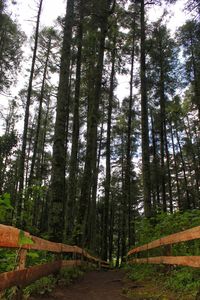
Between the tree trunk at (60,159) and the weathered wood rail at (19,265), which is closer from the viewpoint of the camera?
the weathered wood rail at (19,265)

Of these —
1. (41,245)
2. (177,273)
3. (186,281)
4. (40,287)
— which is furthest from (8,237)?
(177,273)

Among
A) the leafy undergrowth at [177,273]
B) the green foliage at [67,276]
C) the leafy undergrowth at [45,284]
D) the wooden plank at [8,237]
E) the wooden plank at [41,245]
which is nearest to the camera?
the wooden plank at [8,237]

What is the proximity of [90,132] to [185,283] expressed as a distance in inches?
386

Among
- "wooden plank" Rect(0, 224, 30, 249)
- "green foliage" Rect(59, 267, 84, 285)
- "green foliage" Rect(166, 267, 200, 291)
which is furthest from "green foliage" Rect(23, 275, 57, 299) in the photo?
"green foliage" Rect(166, 267, 200, 291)

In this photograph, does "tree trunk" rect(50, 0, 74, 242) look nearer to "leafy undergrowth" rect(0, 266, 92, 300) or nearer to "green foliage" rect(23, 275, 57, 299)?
"leafy undergrowth" rect(0, 266, 92, 300)

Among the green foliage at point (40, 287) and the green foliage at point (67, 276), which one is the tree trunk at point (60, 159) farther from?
the green foliage at point (40, 287)

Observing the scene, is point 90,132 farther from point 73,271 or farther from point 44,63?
point 44,63

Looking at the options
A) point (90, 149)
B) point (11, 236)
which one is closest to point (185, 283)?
point (11, 236)

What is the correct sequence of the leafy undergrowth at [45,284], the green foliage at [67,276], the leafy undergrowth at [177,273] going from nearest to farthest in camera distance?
1. the leafy undergrowth at [45,284]
2. the leafy undergrowth at [177,273]
3. the green foliage at [67,276]

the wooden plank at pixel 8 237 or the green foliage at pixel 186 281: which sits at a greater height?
the wooden plank at pixel 8 237

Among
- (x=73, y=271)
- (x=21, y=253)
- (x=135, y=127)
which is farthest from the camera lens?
(x=135, y=127)

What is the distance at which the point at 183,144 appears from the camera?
36.7 metres

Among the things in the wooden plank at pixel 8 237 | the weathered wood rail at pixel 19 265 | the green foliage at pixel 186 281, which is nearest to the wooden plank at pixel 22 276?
the weathered wood rail at pixel 19 265

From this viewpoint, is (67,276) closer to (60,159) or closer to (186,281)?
(60,159)
